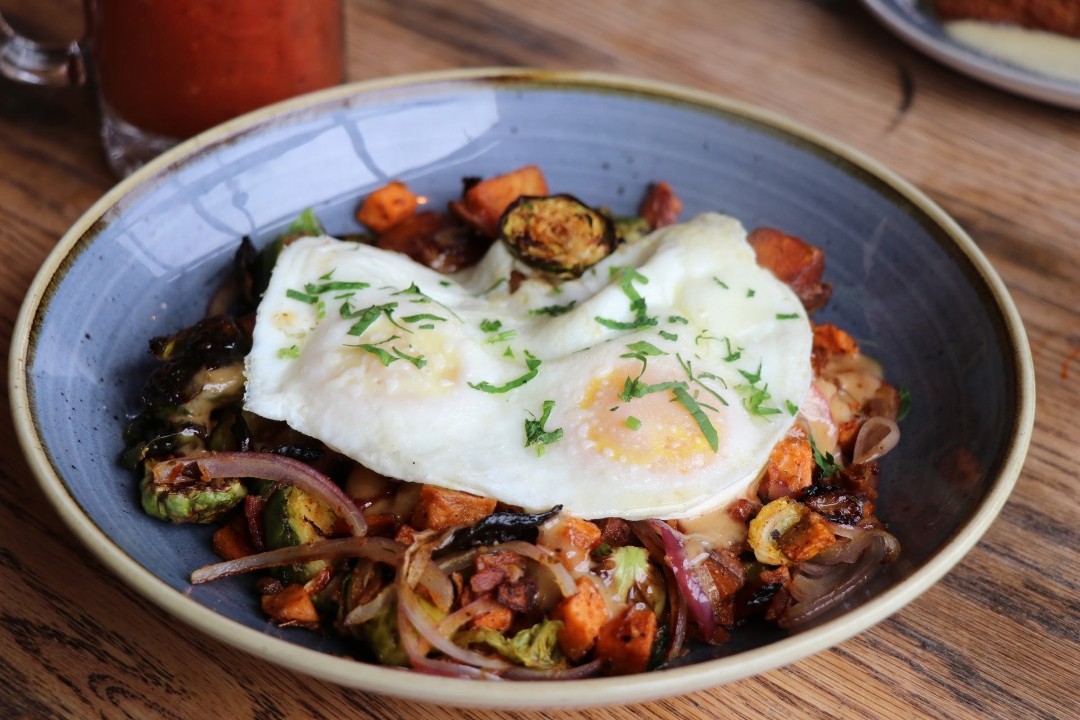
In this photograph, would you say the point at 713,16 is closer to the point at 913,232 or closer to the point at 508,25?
the point at 508,25

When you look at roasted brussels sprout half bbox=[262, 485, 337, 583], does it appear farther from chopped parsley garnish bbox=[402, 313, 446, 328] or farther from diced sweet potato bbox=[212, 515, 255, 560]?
chopped parsley garnish bbox=[402, 313, 446, 328]

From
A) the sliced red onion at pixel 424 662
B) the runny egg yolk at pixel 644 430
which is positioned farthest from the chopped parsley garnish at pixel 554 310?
the sliced red onion at pixel 424 662

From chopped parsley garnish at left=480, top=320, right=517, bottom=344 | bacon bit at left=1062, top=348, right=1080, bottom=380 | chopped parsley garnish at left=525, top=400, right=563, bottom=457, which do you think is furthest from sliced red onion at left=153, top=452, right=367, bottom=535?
bacon bit at left=1062, top=348, right=1080, bottom=380

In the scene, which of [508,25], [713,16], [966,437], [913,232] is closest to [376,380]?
[966,437]

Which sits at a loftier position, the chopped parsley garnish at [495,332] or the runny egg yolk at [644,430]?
the runny egg yolk at [644,430]

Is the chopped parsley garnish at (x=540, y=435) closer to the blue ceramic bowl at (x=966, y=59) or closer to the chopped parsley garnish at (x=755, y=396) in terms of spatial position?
the chopped parsley garnish at (x=755, y=396)

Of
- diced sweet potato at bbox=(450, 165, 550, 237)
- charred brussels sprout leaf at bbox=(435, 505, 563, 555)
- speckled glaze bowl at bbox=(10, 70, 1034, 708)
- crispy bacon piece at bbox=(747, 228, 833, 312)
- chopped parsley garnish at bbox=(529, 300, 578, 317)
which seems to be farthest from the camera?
diced sweet potato at bbox=(450, 165, 550, 237)

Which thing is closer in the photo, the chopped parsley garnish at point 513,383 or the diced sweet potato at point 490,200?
the chopped parsley garnish at point 513,383
